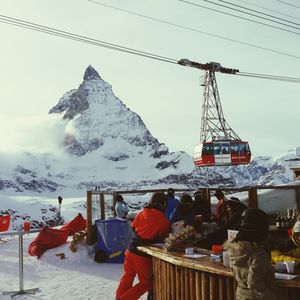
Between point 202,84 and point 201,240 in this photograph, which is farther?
point 202,84

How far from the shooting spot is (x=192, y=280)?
199 inches

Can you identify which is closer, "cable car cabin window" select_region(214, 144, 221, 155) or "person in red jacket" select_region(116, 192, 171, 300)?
"person in red jacket" select_region(116, 192, 171, 300)

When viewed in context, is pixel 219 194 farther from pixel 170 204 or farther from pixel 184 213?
pixel 184 213

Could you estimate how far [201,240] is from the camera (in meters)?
6.95

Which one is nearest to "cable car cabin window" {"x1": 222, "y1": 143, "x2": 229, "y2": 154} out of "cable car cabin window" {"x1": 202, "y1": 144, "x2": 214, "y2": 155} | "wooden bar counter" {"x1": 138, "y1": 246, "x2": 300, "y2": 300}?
"cable car cabin window" {"x1": 202, "y1": 144, "x2": 214, "y2": 155}

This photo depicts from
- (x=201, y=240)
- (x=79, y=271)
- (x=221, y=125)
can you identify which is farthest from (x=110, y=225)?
(x=221, y=125)

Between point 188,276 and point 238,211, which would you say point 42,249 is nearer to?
point 238,211

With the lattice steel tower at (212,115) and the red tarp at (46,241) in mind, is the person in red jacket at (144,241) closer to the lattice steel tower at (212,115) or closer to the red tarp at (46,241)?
the red tarp at (46,241)

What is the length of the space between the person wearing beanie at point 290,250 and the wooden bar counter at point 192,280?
470 millimetres

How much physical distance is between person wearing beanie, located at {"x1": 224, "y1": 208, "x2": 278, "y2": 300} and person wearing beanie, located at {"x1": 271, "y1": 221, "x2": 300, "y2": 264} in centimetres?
66

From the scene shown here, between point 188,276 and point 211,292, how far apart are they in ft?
1.57

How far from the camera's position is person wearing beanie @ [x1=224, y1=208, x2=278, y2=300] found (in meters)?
3.77

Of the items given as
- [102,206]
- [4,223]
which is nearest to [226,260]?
[102,206]

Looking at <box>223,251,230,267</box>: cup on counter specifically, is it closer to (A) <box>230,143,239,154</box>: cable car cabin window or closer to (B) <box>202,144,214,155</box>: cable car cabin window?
(B) <box>202,144,214,155</box>: cable car cabin window
